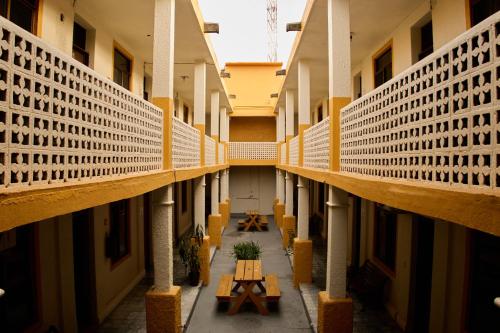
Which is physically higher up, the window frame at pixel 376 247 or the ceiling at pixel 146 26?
the ceiling at pixel 146 26

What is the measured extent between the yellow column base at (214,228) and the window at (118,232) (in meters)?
4.56

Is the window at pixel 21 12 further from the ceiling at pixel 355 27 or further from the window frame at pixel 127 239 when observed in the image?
the ceiling at pixel 355 27

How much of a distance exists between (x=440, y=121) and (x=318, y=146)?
15.7 ft

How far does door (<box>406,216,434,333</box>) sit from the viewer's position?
750 centimetres

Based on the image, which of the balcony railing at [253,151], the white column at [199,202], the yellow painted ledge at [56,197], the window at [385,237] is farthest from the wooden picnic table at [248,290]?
the balcony railing at [253,151]

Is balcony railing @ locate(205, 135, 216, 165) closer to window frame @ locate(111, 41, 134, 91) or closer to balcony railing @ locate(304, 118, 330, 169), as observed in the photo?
window frame @ locate(111, 41, 134, 91)

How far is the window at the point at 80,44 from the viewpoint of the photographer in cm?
751

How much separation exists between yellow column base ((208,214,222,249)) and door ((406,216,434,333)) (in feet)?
28.4

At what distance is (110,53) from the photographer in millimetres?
8883

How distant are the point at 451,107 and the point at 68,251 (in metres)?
7.43

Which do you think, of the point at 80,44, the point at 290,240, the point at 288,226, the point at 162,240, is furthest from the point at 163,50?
the point at 290,240

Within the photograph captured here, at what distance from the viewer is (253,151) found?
1905 centimetres

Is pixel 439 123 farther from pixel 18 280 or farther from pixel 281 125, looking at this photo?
pixel 281 125

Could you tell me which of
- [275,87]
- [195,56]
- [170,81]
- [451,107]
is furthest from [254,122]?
[451,107]
